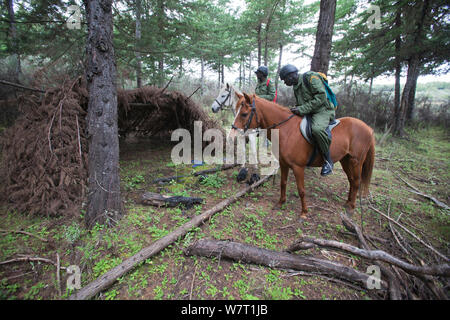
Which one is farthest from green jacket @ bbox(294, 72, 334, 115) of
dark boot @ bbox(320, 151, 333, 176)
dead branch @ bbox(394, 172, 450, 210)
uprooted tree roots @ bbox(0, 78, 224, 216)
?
uprooted tree roots @ bbox(0, 78, 224, 216)

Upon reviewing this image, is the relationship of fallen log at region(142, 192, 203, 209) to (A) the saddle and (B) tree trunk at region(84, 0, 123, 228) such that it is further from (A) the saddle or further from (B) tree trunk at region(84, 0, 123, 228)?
(A) the saddle

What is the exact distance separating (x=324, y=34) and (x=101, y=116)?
6125 millimetres

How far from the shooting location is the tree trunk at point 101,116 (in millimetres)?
3062

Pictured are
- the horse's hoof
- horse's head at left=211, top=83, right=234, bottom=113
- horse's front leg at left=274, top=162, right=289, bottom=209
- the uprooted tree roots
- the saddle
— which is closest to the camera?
the uprooted tree roots

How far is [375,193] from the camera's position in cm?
479

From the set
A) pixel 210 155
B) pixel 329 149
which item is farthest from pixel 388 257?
pixel 210 155

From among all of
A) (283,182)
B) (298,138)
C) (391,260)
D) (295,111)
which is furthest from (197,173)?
(391,260)

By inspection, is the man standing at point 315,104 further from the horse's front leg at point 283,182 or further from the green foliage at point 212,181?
the green foliage at point 212,181

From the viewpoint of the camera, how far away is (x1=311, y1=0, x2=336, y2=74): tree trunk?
5082 millimetres

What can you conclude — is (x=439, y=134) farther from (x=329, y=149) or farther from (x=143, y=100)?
(x=143, y=100)

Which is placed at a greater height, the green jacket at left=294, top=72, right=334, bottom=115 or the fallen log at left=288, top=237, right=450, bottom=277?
the green jacket at left=294, top=72, right=334, bottom=115

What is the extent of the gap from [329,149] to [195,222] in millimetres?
2979

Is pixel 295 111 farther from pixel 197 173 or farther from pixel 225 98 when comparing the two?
pixel 197 173

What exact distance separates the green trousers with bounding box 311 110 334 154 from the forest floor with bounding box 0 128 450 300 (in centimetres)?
134
